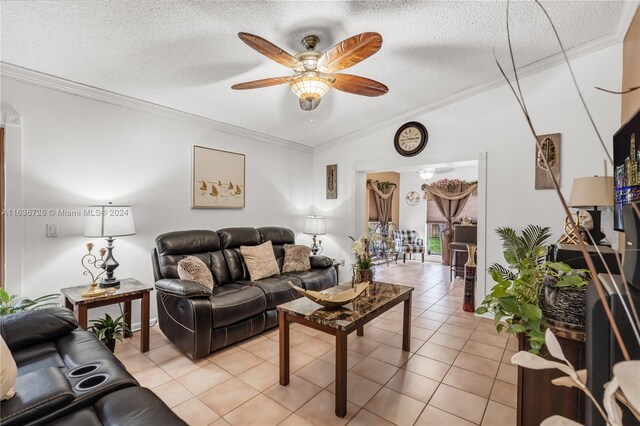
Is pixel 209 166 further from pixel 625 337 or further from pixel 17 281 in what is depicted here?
pixel 625 337

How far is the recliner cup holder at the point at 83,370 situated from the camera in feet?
4.75

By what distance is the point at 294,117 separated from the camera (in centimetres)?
410

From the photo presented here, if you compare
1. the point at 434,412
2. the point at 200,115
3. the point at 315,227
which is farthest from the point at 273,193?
the point at 434,412

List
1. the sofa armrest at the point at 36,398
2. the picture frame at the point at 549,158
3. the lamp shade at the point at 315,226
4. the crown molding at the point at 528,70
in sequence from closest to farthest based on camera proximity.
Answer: the sofa armrest at the point at 36,398 < the crown molding at the point at 528,70 < the picture frame at the point at 549,158 < the lamp shade at the point at 315,226

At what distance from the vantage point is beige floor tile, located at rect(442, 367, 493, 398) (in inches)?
88.4

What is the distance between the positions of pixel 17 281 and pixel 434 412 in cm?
352

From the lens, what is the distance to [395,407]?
2.05 metres

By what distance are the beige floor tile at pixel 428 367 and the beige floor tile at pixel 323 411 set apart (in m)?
0.73

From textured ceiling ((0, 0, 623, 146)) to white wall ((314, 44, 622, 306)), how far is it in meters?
0.34

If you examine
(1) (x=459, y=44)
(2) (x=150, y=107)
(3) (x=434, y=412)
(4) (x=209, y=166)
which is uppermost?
(1) (x=459, y=44)

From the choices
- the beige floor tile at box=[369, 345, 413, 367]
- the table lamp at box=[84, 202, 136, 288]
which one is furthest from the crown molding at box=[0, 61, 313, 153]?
the beige floor tile at box=[369, 345, 413, 367]

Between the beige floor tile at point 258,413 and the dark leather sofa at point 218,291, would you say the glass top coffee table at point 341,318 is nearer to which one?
the beige floor tile at point 258,413

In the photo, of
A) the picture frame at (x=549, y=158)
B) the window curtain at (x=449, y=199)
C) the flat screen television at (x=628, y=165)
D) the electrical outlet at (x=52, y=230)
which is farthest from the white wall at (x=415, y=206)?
the electrical outlet at (x=52, y=230)

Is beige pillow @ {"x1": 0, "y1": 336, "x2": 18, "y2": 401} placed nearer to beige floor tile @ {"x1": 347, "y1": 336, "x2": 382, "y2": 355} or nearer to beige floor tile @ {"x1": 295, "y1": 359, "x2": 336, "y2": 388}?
beige floor tile @ {"x1": 295, "y1": 359, "x2": 336, "y2": 388}
